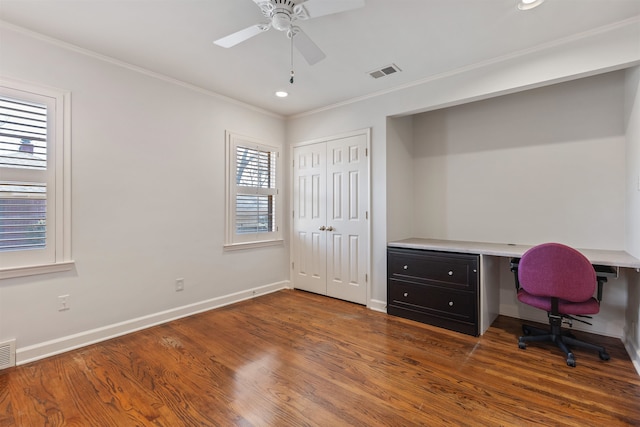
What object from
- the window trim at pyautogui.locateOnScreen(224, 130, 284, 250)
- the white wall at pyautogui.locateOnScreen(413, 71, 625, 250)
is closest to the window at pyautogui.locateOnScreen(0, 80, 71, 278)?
the window trim at pyautogui.locateOnScreen(224, 130, 284, 250)

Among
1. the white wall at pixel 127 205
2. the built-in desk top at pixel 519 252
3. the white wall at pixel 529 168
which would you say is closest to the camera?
the built-in desk top at pixel 519 252

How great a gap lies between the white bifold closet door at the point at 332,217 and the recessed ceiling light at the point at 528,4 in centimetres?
193

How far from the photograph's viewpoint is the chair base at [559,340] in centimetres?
234

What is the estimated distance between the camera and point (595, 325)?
2848 millimetres

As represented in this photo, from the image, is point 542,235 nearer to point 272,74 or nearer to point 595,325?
point 595,325

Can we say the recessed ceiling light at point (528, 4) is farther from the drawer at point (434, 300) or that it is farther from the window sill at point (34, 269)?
the window sill at point (34, 269)

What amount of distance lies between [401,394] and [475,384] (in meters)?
0.56

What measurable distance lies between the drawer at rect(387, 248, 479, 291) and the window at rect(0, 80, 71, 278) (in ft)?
10.4

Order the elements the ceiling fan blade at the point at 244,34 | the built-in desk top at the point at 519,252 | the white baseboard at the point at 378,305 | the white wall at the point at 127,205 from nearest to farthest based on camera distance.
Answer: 1. the ceiling fan blade at the point at 244,34
2. the built-in desk top at the point at 519,252
3. the white wall at the point at 127,205
4. the white baseboard at the point at 378,305

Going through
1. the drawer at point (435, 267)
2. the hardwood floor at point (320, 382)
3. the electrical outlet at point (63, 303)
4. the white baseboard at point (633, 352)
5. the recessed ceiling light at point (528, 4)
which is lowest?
the hardwood floor at point (320, 382)

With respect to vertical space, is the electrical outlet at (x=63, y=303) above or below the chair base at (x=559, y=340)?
above

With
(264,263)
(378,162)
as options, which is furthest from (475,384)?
(264,263)

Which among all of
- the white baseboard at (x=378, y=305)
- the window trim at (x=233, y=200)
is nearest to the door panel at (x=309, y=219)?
the window trim at (x=233, y=200)

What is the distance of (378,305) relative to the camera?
11.9ft
